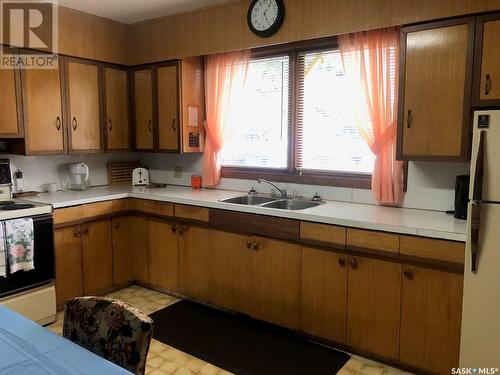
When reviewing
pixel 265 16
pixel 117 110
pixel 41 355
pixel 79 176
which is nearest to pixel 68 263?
pixel 79 176

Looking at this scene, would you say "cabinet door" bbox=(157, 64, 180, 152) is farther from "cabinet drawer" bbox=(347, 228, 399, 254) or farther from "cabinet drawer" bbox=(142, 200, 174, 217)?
"cabinet drawer" bbox=(347, 228, 399, 254)

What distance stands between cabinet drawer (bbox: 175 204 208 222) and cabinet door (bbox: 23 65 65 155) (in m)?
1.18

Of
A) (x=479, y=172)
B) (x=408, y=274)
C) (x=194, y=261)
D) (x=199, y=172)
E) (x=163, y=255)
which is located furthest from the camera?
(x=199, y=172)

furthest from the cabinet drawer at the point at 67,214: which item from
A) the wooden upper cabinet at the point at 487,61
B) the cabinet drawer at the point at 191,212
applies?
the wooden upper cabinet at the point at 487,61

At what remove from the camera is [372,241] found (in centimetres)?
246

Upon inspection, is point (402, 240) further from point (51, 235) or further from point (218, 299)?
point (51, 235)

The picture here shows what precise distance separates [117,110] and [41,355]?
3.12 m

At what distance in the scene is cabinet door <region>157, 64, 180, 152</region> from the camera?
3.78m

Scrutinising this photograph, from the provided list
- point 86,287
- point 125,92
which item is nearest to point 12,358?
point 86,287

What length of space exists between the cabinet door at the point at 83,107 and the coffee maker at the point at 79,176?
178 mm

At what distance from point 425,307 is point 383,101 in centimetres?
142

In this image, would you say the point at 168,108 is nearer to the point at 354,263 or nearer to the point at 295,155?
the point at 295,155

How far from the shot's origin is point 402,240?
2.35 m

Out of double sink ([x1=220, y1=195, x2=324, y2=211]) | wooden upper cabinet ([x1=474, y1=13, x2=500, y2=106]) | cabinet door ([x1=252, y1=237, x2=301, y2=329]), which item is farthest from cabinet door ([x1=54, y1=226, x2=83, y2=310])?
wooden upper cabinet ([x1=474, y1=13, x2=500, y2=106])
